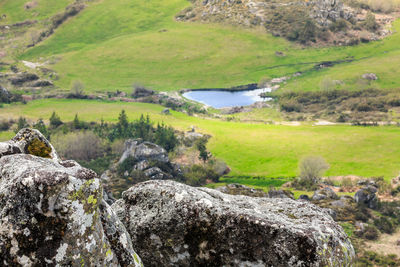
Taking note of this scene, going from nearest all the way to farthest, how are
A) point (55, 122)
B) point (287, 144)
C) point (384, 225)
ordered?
point (384, 225) → point (287, 144) → point (55, 122)

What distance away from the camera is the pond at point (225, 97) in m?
182

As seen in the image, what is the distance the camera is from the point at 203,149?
111 m

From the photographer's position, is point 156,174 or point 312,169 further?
point 156,174

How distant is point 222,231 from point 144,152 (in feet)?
304

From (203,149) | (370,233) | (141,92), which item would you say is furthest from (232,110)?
(370,233)

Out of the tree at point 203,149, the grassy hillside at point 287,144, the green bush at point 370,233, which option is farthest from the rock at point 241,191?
the tree at point 203,149

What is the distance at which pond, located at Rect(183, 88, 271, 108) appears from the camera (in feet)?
597

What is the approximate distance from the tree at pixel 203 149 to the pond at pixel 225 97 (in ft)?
203

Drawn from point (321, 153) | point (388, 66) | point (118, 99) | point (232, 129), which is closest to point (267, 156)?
point (321, 153)

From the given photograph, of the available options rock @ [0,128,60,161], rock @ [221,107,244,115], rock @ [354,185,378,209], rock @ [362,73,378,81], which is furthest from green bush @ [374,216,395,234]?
rock @ [362,73,378,81]

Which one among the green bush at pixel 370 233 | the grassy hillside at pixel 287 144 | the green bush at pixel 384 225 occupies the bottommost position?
the grassy hillside at pixel 287 144

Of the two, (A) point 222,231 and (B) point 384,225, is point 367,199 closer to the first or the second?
(B) point 384,225

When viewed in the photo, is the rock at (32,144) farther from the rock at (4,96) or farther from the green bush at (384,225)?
the rock at (4,96)

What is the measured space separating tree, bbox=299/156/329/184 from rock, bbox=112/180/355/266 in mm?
83278
